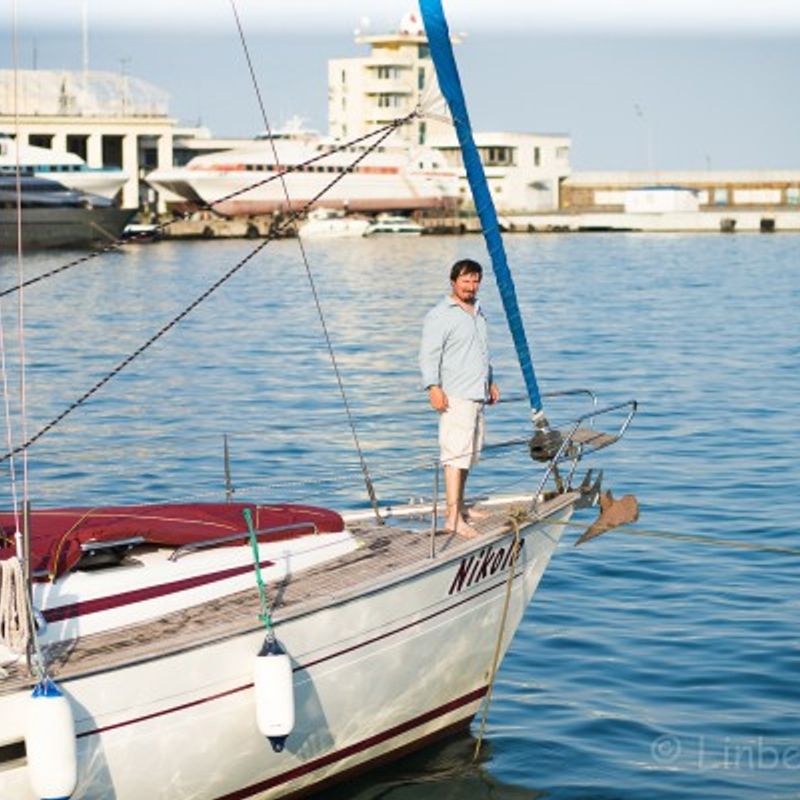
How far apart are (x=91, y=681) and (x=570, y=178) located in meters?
144

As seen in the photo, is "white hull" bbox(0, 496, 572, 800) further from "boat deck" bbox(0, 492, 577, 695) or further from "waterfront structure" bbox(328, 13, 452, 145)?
"waterfront structure" bbox(328, 13, 452, 145)

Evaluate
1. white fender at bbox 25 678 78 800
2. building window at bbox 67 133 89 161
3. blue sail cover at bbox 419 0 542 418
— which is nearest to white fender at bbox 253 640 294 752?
white fender at bbox 25 678 78 800

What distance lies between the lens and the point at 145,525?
11.4 metres

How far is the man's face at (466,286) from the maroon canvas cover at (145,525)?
60.2 inches

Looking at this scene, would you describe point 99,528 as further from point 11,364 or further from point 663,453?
point 11,364

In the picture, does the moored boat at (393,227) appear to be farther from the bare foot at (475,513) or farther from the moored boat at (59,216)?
the bare foot at (475,513)

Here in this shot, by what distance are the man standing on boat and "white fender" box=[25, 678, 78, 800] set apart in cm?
333

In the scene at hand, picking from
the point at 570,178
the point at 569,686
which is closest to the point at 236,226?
the point at 570,178

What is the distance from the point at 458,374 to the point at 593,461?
40.3 feet

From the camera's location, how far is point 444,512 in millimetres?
13203

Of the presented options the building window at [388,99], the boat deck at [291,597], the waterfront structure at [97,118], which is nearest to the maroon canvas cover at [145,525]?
the boat deck at [291,597]

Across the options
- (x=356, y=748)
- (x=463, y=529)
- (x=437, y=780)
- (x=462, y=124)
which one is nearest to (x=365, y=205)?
(x=462, y=124)

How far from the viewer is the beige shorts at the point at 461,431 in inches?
480

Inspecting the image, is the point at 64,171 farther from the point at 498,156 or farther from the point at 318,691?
the point at 318,691
